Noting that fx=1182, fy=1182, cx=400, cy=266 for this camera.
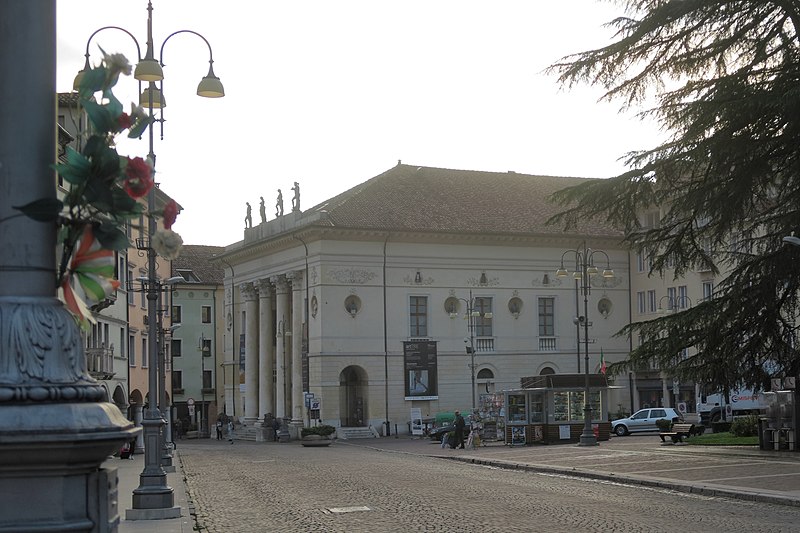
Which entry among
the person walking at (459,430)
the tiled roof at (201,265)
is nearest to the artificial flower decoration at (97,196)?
the person walking at (459,430)

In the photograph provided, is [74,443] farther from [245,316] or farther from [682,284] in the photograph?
[245,316]

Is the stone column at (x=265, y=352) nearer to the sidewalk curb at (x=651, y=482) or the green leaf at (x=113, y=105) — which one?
the sidewalk curb at (x=651, y=482)

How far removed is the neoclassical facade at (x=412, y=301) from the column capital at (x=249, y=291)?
99mm

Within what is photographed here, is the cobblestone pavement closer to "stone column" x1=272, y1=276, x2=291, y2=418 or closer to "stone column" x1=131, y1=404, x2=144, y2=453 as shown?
"stone column" x1=131, y1=404, x2=144, y2=453

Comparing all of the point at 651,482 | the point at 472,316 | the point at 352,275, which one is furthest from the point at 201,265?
the point at 651,482

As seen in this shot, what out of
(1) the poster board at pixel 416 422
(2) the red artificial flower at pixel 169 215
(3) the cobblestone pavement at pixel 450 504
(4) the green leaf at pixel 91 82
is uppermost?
(4) the green leaf at pixel 91 82

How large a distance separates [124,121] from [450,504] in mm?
19652

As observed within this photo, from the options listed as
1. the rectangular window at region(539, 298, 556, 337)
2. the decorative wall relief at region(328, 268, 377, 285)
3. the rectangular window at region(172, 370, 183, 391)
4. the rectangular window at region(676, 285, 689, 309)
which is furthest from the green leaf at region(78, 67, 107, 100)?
the rectangular window at region(172, 370, 183, 391)

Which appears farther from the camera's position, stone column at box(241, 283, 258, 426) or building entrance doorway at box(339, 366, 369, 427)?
stone column at box(241, 283, 258, 426)

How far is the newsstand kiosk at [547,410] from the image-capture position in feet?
165

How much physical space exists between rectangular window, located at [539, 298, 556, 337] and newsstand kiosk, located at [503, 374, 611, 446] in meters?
27.9

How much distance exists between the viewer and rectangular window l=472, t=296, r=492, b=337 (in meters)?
76.4

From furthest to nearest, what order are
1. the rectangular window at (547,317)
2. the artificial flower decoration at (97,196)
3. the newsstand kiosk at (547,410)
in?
1. the rectangular window at (547,317)
2. the newsstand kiosk at (547,410)
3. the artificial flower decoration at (97,196)

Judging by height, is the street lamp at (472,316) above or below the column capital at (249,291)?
below
